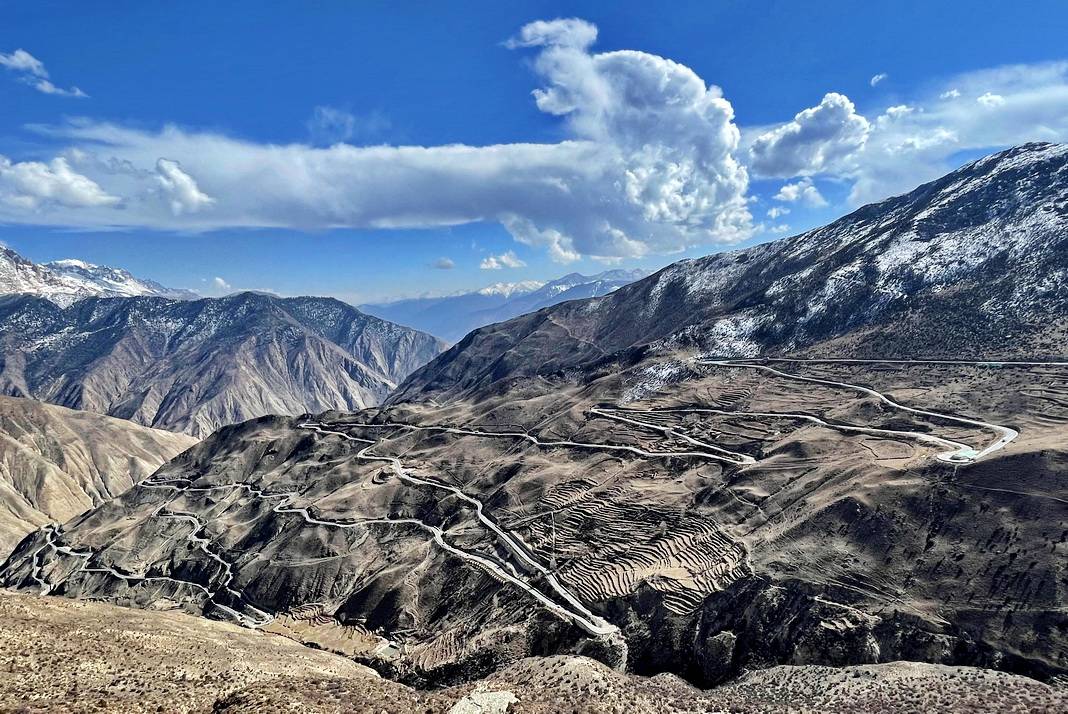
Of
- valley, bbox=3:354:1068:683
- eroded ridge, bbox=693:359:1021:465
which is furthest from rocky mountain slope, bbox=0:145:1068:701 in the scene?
eroded ridge, bbox=693:359:1021:465

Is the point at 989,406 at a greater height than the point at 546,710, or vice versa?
the point at 989,406

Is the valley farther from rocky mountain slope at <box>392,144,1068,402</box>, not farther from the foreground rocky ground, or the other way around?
rocky mountain slope at <box>392,144,1068,402</box>

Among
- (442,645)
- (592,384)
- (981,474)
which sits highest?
(592,384)

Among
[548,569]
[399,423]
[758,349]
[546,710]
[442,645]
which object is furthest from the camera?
[399,423]

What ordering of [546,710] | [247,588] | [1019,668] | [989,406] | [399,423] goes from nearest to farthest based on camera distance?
[546,710] → [1019,668] → [989,406] → [247,588] → [399,423]

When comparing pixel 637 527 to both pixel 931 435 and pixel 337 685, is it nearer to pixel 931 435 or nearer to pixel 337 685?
pixel 931 435

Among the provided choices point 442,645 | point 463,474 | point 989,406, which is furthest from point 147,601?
point 989,406

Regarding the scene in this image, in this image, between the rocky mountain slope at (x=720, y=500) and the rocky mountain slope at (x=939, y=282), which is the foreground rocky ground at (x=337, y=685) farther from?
the rocky mountain slope at (x=939, y=282)

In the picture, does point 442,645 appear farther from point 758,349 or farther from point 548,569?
point 758,349
